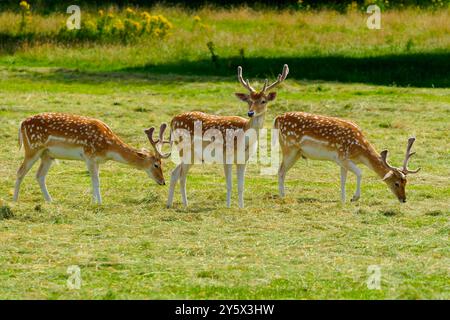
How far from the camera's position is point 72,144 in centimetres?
1302

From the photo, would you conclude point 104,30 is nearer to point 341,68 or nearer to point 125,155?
point 341,68

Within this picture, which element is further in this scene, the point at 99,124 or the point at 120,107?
the point at 120,107

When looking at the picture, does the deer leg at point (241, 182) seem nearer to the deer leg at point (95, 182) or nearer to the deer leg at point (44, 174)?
the deer leg at point (95, 182)

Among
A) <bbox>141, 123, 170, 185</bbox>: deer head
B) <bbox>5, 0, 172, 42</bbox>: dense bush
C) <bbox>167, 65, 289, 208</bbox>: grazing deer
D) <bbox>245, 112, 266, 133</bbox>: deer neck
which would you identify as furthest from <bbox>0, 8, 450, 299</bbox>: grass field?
<bbox>5, 0, 172, 42</bbox>: dense bush

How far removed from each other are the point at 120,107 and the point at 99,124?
20.7 ft

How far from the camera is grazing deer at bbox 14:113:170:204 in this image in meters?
13.0

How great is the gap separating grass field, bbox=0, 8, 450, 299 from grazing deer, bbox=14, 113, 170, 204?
1.41 feet

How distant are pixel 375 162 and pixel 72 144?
137 inches

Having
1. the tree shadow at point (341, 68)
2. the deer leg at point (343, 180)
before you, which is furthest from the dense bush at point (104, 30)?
the deer leg at point (343, 180)

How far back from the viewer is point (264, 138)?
1753 centimetres

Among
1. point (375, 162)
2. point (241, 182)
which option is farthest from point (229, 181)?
point (375, 162)

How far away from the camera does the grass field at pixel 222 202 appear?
9.55 metres
